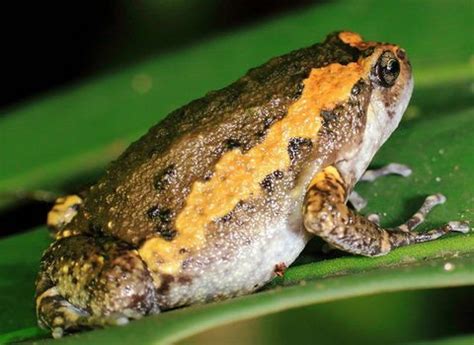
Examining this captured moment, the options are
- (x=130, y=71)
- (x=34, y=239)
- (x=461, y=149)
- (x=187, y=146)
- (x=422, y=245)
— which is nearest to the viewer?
(x=422, y=245)

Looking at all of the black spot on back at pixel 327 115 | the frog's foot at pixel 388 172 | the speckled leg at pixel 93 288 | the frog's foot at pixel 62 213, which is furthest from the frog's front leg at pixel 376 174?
the frog's foot at pixel 62 213

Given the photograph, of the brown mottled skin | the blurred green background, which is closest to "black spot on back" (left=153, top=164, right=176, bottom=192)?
the brown mottled skin

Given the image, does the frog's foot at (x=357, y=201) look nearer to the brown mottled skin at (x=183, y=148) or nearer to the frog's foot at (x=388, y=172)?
the frog's foot at (x=388, y=172)

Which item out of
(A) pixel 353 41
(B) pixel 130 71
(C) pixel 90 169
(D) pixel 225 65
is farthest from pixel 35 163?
(A) pixel 353 41

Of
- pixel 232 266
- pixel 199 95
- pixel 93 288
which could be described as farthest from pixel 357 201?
pixel 199 95

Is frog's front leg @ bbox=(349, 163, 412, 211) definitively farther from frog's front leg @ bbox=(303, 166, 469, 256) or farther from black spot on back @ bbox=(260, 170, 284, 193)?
black spot on back @ bbox=(260, 170, 284, 193)

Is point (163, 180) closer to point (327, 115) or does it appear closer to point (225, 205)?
point (225, 205)

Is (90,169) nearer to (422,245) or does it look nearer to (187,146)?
(187,146)
